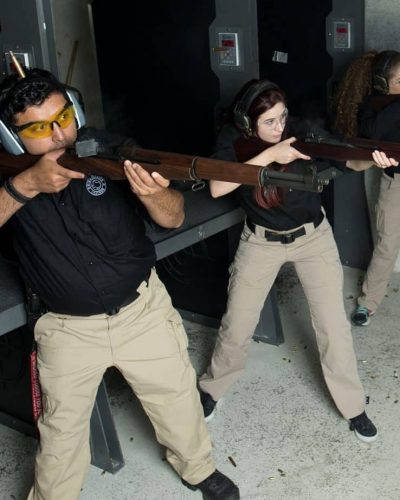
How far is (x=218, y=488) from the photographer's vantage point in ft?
7.98

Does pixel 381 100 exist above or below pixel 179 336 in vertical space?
above

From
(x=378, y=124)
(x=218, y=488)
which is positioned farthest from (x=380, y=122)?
(x=218, y=488)

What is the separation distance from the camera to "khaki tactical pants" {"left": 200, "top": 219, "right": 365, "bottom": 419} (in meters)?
2.67

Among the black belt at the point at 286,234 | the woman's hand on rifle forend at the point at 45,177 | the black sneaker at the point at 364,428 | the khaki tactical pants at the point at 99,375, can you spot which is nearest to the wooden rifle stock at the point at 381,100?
the black belt at the point at 286,234

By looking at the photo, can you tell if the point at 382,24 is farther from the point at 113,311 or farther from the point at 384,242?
the point at 113,311

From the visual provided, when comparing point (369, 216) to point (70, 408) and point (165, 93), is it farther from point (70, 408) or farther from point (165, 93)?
point (70, 408)

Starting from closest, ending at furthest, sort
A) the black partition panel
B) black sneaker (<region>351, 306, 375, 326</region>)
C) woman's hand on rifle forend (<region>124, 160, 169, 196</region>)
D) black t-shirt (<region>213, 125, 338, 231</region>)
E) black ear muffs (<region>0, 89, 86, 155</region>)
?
woman's hand on rifle forend (<region>124, 160, 169, 196</region>) < black ear muffs (<region>0, 89, 86, 155</region>) < black t-shirt (<region>213, 125, 338, 231</region>) < the black partition panel < black sneaker (<region>351, 306, 375, 326</region>)

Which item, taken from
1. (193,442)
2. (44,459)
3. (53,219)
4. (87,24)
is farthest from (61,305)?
(87,24)

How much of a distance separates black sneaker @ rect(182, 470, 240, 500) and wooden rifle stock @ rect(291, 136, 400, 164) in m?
1.15

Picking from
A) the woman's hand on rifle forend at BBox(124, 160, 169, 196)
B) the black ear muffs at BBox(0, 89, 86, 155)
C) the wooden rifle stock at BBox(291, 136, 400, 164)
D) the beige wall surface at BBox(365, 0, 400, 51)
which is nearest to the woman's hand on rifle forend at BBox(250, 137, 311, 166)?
the wooden rifle stock at BBox(291, 136, 400, 164)

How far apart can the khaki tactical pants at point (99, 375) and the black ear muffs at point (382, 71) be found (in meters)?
1.57

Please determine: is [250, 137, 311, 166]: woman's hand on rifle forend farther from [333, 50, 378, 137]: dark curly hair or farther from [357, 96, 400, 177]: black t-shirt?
[333, 50, 378, 137]: dark curly hair

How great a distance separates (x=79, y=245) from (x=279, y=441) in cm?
127

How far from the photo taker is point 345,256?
446 centimetres
